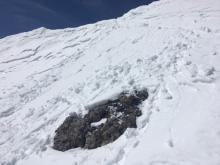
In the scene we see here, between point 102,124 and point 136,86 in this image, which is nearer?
point 102,124

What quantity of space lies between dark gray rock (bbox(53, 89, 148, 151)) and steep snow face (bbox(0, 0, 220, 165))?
0.30 m

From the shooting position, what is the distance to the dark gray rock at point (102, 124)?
9047 millimetres

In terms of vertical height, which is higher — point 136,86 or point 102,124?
point 136,86

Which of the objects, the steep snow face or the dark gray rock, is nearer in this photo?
the steep snow face

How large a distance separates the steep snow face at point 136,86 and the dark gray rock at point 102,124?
30 centimetres

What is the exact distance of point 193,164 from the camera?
653 centimetres

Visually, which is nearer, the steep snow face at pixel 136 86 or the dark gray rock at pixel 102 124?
the steep snow face at pixel 136 86

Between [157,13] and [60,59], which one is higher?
[157,13]

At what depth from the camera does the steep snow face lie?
7.68m

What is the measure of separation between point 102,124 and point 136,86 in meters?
1.98

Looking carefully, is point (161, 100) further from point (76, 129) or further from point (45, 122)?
point (45, 122)

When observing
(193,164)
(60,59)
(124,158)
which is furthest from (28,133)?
(60,59)

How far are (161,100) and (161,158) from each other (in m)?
2.81

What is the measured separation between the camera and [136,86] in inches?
419
